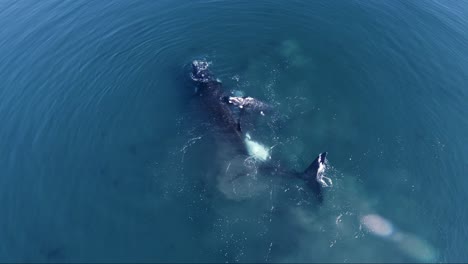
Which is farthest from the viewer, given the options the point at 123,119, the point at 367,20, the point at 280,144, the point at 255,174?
the point at 367,20

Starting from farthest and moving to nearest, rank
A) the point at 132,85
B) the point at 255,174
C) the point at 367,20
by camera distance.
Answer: the point at 367,20, the point at 132,85, the point at 255,174

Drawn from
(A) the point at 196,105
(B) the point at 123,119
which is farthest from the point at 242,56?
(B) the point at 123,119

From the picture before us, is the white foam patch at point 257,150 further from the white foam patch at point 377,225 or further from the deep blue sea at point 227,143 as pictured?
the white foam patch at point 377,225

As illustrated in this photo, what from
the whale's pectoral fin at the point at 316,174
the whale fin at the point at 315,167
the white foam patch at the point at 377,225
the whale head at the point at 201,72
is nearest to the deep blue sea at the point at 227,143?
the white foam patch at the point at 377,225

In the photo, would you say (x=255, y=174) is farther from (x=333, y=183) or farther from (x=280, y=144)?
(x=333, y=183)

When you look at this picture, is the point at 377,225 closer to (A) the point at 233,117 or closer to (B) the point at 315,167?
(B) the point at 315,167

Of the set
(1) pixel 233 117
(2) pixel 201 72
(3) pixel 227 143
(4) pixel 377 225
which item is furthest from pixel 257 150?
(2) pixel 201 72
